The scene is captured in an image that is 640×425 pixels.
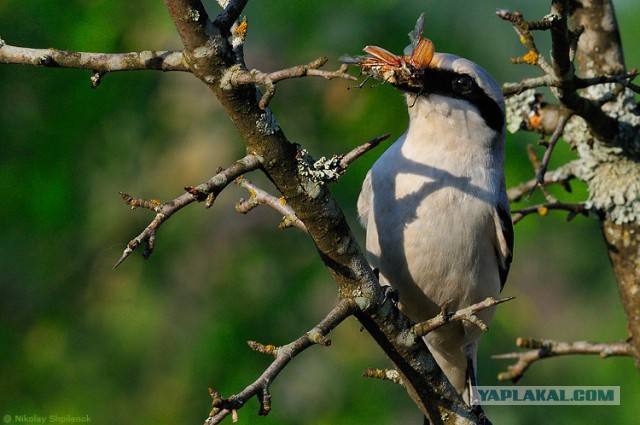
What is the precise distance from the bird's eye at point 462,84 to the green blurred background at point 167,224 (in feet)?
→ 4.27

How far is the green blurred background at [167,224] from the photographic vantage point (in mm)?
5367

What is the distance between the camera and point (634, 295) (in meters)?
3.95

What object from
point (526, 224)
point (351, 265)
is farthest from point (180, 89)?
point (351, 265)

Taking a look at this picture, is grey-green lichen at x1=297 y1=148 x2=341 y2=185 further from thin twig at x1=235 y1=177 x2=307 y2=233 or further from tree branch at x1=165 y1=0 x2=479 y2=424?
thin twig at x1=235 y1=177 x2=307 y2=233

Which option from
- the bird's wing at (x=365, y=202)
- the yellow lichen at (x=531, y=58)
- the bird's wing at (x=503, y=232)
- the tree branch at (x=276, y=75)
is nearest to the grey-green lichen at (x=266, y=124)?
the tree branch at (x=276, y=75)

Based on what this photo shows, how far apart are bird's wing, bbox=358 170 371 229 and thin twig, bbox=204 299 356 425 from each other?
4.76 feet

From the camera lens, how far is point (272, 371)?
7.64ft

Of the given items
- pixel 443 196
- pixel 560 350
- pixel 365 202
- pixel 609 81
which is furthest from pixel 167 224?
pixel 609 81

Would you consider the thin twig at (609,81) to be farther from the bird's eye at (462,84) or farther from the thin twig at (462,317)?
the thin twig at (462,317)

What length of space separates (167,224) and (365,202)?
1.96m

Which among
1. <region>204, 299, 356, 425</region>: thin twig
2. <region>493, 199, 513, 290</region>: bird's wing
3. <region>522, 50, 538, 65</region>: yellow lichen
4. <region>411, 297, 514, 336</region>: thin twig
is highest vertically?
<region>522, 50, 538, 65</region>: yellow lichen

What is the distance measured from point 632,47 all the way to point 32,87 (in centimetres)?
473

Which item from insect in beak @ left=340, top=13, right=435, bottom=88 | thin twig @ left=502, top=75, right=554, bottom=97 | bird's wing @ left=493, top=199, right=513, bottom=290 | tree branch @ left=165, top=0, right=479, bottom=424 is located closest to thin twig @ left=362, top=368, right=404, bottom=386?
tree branch @ left=165, top=0, right=479, bottom=424

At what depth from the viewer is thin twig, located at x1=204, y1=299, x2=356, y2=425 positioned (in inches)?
84.5
